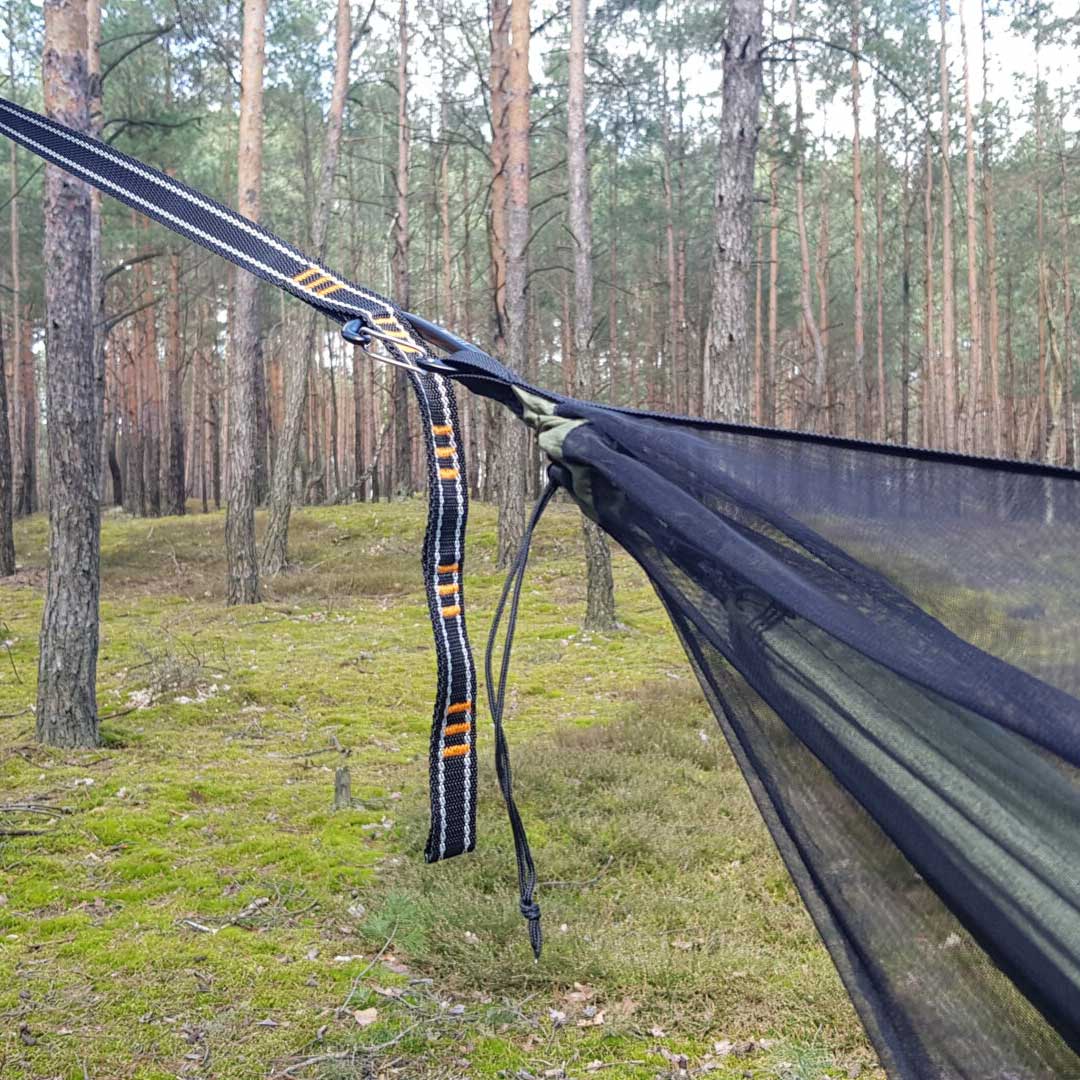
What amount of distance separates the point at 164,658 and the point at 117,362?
→ 24.3 m

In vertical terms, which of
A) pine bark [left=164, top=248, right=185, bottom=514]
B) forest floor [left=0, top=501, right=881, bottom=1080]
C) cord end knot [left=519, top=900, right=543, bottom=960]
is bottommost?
forest floor [left=0, top=501, right=881, bottom=1080]

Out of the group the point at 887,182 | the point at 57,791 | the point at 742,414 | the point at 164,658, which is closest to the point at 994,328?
the point at 887,182

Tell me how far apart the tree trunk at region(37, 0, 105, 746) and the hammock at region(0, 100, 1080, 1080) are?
14.7 ft

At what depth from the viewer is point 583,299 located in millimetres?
10750

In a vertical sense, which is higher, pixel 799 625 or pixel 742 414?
pixel 742 414

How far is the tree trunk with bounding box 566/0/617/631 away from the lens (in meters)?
9.81

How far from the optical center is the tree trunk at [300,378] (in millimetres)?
13000

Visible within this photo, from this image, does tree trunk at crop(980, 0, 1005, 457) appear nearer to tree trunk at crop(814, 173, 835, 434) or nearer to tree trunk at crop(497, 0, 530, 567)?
tree trunk at crop(814, 173, 835, 434)

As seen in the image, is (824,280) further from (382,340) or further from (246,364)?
(382,340)

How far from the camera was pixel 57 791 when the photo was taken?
16.6 feet

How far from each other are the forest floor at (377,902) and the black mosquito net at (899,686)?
68.0 inches

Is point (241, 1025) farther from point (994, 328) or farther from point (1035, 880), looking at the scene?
point (994, 328)

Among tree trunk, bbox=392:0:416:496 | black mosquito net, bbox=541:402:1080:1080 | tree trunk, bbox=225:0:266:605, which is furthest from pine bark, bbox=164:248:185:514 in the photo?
black mosquito net, bbox=541:402:1080:1080

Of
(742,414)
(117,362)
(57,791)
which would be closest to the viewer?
(57,791)
